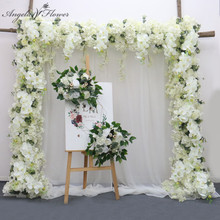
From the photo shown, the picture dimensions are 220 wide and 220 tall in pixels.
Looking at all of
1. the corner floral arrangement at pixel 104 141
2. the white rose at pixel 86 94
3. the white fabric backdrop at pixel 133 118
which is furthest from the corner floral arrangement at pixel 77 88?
the white fabric backdrop at pixel 133 118

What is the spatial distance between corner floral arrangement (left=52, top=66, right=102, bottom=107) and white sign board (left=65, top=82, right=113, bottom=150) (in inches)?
2.9

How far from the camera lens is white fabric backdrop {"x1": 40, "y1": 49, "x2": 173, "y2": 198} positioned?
9.16 ft

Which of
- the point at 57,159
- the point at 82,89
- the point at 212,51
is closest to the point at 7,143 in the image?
the point at 57,159

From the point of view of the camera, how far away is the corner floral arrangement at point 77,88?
7.63 ft

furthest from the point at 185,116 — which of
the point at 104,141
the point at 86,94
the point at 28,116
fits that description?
the point at 28,116

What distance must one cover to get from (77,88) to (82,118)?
30 cm

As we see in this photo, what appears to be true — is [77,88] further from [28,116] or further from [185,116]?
[185,116]

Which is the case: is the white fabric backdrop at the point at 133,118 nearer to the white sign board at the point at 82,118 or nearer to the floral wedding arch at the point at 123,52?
the floral wedding arch at the point at 123,52

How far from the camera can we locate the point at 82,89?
2.34 meters

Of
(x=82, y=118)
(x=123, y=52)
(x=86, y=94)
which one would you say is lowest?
(x=82, y=118)

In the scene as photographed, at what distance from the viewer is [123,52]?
2.75 meters

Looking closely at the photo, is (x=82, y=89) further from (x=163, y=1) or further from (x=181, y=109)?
(x=163, y=1)

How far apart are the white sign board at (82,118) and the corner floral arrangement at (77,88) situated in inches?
2.9

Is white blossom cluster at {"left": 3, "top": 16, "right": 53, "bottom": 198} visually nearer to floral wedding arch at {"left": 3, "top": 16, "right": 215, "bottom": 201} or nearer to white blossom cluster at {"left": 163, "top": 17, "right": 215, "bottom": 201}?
floral wedding arch at {"left": 3, "top": 16, "right": 215, "bottom": 201}
